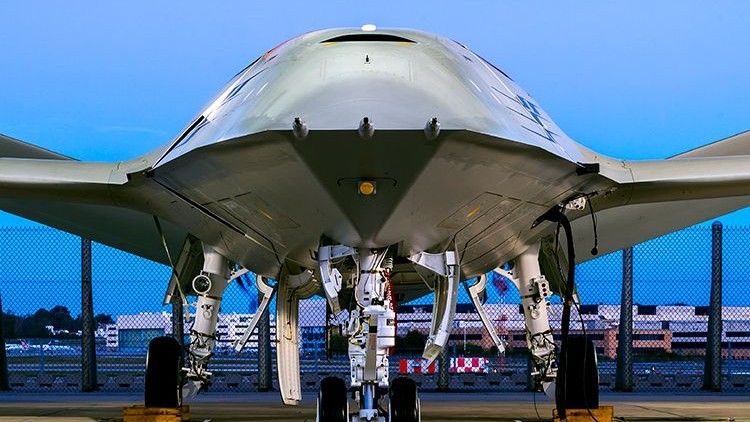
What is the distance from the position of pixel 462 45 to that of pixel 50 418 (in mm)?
6650

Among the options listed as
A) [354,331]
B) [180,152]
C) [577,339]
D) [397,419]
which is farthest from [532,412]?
[180,152]

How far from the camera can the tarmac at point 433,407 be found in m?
13.0

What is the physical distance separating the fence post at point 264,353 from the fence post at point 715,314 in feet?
23.9

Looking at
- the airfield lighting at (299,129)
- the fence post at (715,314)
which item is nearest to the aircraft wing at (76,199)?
the airfield lighting at (299,129)

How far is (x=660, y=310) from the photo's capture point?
21.5m

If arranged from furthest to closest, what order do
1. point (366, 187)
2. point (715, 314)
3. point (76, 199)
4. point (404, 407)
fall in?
point (715, 314)
point (76, 199)
point (404, 407)
point (366, 187)

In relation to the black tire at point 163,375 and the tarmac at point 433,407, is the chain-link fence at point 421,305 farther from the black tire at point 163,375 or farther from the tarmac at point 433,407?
the black tire at point 163,375

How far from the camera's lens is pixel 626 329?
61.4 feet

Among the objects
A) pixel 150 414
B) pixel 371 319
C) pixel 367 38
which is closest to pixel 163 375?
pixel 150 414

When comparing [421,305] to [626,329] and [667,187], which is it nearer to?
[626,329]

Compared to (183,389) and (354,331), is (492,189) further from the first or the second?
(183,389)

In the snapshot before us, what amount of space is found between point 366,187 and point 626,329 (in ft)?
42.8

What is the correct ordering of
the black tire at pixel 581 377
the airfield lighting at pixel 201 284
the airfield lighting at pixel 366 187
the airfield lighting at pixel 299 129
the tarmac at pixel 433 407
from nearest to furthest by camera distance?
the airfield lighting at pixel 299 129, the airfield lighting at pixel 366 187, the airfield lighting at pixel 201 284, the black tire at pixel 581 377, the tarmac at pixel 433 407

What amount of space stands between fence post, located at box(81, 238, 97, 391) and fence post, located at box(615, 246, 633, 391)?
28.8 feet
